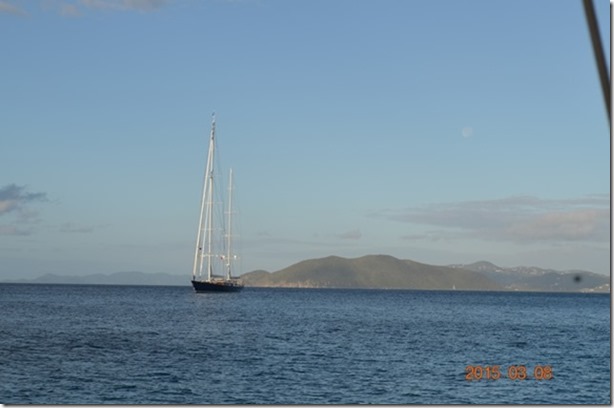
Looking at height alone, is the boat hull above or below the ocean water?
above

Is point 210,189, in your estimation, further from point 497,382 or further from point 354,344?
point 497,382

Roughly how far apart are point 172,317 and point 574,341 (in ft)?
124

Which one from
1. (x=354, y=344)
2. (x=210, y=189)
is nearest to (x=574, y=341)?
(x=354, y=344)

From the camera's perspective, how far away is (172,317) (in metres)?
79.6
